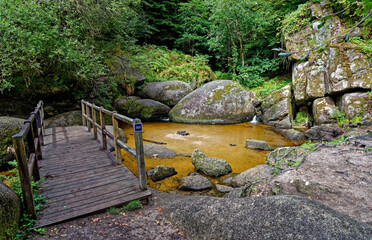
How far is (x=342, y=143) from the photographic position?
5.95 meters

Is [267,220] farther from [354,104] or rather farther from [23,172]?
[354,104]

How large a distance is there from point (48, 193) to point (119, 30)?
10578 millimetres

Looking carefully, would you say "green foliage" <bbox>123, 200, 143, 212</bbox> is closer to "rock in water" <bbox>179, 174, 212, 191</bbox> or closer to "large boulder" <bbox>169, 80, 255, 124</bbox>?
"rock in water" <bbox>179, 174, 212, 191</bbox>

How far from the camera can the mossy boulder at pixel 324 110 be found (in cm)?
971

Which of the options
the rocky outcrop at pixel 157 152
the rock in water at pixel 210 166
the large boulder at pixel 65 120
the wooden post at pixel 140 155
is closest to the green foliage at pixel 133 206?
the wooden post at pixel 140 155

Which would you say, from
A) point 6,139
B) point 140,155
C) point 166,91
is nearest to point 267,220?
point 140,155

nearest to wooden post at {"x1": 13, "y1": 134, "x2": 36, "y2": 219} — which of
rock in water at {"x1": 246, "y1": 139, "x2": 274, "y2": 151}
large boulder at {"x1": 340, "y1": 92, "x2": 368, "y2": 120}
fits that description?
rock in water at {"x1": 246, "y1": 139, "x2": 274, "y2": 151}

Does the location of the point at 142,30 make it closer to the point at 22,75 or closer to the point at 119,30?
the point at 119,30

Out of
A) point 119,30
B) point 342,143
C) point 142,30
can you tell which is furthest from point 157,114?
point 342,143

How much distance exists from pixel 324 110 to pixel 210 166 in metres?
7.38

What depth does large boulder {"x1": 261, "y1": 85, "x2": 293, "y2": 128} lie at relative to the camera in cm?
1155

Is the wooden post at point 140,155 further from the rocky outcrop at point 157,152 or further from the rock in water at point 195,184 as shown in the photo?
the rocky outcrop at point 157,152

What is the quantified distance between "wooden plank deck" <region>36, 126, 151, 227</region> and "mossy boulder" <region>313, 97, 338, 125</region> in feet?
30.9

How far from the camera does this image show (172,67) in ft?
57.6
